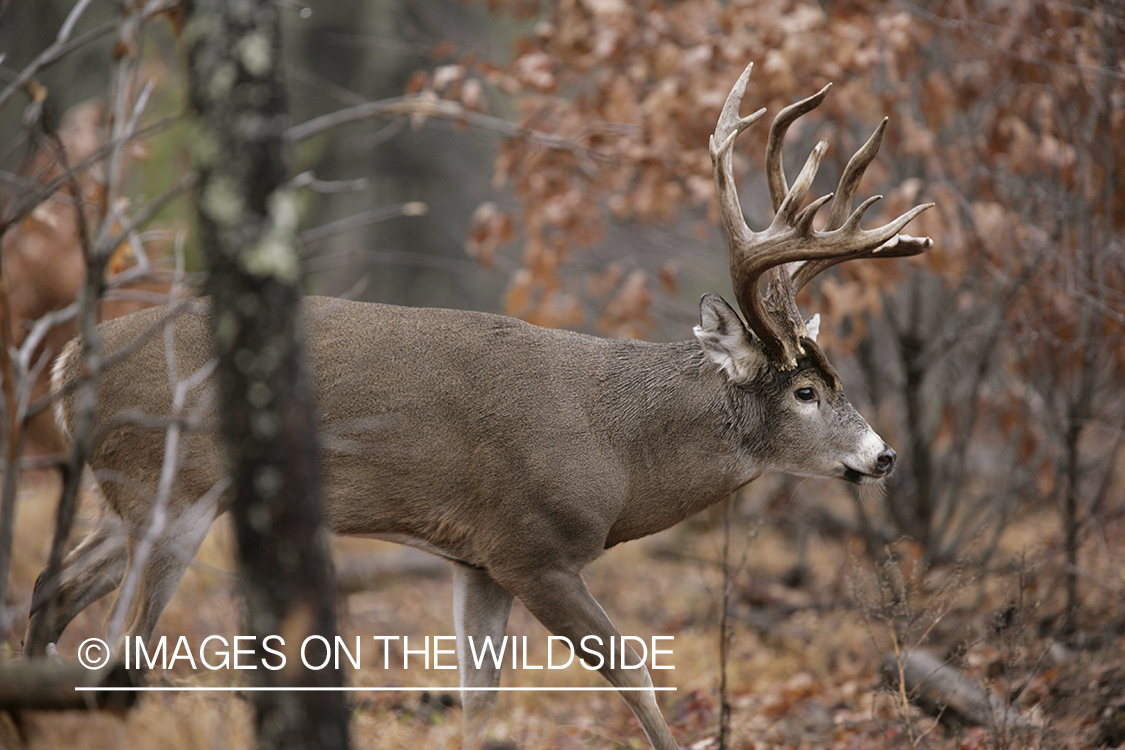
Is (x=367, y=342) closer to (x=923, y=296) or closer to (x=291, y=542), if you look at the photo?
(x=291, y=542)

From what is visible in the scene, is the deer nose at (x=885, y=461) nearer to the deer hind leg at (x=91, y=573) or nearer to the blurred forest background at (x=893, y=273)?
the blurred forest background at (x=893, y=273)

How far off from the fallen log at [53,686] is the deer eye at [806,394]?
128 inches

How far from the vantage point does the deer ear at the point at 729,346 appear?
5059 millimetres

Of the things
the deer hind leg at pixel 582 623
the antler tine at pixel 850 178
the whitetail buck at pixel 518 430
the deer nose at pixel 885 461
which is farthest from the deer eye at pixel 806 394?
the deer hind leg at pixel 582 623

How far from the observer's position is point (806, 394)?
17.1 feet

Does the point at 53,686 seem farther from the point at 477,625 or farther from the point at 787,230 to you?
the point at 787,230

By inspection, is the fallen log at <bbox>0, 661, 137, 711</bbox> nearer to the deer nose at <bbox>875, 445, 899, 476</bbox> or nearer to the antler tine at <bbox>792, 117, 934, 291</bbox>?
the antler tine at <bbox>792, 117, 934, 291</bbox>

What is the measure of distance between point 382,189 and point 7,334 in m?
14.7

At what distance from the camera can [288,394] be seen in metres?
2.66

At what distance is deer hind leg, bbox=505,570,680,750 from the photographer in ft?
15.3

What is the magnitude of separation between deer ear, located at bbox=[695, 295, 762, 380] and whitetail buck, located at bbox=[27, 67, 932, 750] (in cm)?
1

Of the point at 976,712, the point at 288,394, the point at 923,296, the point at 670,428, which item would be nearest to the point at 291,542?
the point at 288,394

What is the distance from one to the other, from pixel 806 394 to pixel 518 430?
144cm

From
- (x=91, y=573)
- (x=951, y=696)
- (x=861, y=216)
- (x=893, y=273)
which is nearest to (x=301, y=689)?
(x=91, y=573)
